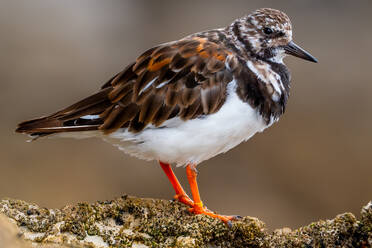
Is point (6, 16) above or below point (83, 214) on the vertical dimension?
above

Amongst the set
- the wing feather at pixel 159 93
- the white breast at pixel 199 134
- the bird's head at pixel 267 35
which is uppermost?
the bird's head at pixel 267 35

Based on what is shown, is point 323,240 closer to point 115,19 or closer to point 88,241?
point 88,241

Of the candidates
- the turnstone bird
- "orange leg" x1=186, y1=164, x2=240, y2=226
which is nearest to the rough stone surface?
"orange leg" x1=186, y1=164, x2=240, y2=226

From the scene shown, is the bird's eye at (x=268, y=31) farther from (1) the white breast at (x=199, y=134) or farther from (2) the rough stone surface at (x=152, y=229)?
(2) the rough stone surface at (x=152, y=229)

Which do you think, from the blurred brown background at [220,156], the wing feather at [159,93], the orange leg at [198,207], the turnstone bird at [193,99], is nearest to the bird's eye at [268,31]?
the turnstone bird at [193,99]

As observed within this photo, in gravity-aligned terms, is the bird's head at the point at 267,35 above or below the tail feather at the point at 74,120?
above

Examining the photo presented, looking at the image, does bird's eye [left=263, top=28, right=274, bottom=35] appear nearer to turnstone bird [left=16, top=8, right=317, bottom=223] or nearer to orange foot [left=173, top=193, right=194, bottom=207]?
turnstone bird [left=16, top=8, right=317, bottom=223]

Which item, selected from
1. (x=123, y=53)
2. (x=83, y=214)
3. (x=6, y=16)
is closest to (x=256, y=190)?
(x=123, y=53)
